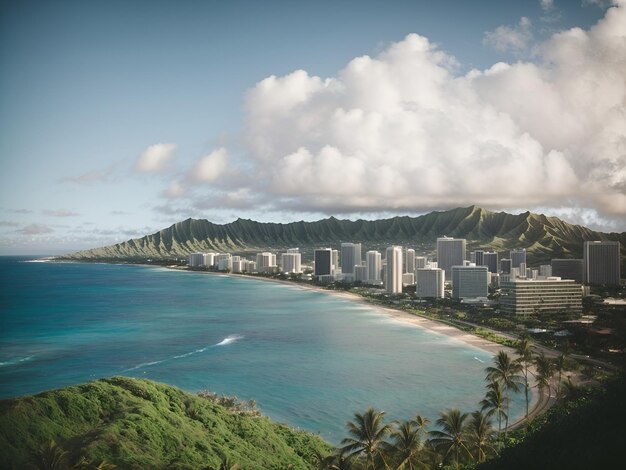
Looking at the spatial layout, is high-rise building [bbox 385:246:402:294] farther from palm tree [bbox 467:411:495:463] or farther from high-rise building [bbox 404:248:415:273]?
palm tree [bbox 467:411:495:463]

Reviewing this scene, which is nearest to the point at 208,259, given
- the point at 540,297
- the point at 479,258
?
the point at 479,258

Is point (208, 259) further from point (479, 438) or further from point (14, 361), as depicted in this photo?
point (479, 438)

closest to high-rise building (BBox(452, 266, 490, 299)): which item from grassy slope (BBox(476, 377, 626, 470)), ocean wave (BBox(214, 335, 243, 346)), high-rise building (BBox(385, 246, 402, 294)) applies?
high-rise building (BBox(385, 246, 402, 294))

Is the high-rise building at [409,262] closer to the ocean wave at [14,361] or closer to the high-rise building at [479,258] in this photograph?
the high-rise building at [479,258]

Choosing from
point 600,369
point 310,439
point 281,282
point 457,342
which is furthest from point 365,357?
point 281,282

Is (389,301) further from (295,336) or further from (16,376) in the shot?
(16,376)
